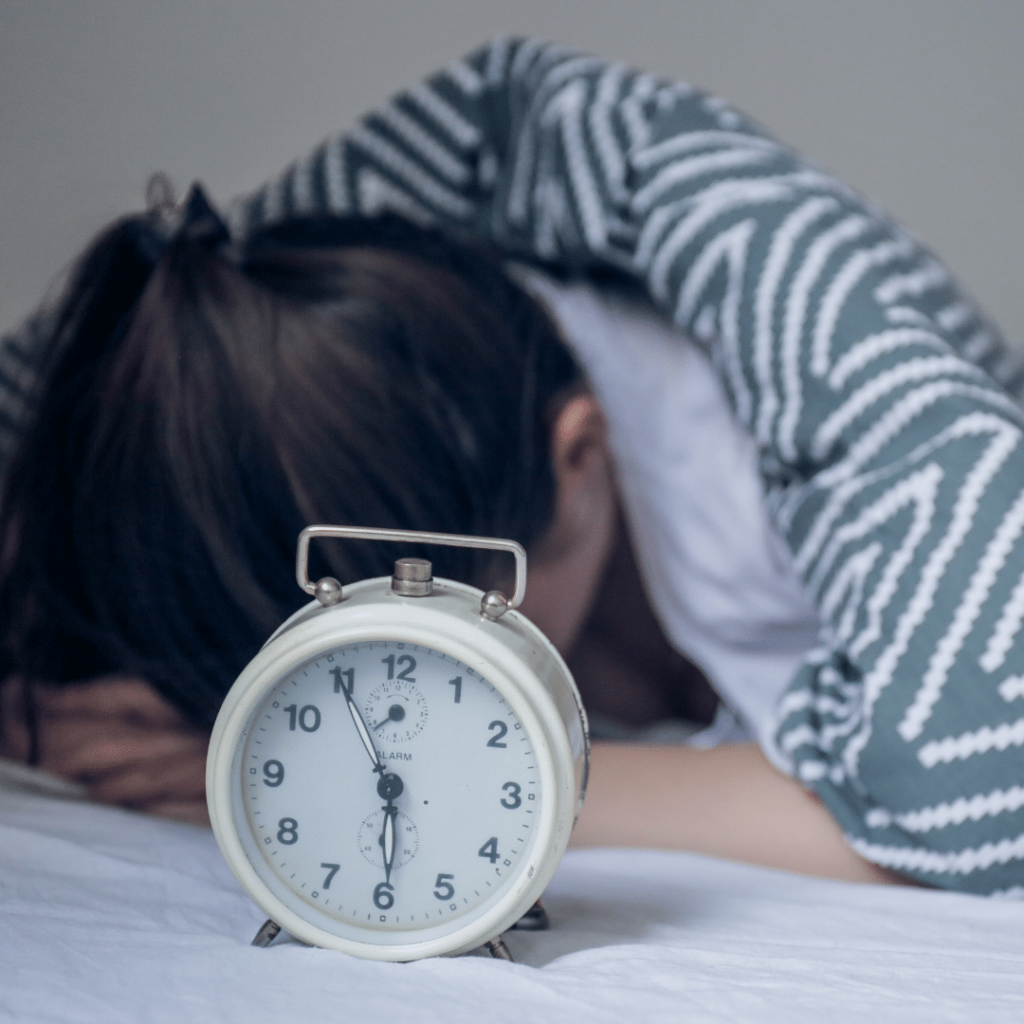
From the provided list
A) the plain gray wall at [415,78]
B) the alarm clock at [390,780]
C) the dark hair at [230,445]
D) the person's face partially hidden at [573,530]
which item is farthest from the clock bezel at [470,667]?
the plain gray wall at [415,78]

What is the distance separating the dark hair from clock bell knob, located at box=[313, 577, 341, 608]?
21 cm

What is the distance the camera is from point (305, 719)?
458 mm

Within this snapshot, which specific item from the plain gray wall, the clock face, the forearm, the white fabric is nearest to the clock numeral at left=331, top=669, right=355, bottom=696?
the clock face

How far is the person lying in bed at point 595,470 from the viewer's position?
0.63 meters

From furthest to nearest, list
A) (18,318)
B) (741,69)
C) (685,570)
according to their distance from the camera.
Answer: (741,69)
(18,318)
(685,570)

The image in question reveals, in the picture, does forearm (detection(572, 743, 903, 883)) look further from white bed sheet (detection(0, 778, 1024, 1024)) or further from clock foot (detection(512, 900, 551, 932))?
clock foot (detection(512, 900, 551, 932))

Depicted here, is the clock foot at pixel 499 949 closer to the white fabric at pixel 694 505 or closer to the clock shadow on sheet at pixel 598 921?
the clock shadow on sheet at pixel 598 921

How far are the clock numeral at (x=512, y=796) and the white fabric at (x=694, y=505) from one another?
443mm

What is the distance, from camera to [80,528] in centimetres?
73

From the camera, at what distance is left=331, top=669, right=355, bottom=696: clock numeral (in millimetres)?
452

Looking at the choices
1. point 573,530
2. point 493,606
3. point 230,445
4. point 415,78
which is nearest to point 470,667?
point 493,606

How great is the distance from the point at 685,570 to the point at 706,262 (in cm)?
29

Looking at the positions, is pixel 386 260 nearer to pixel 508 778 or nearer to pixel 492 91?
pixel 492 91

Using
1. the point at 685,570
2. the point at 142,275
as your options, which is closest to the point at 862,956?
the point at 685,570
